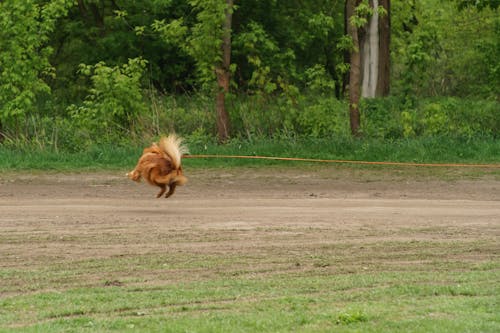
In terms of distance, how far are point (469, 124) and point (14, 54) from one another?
35.9ft

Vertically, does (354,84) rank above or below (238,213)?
above

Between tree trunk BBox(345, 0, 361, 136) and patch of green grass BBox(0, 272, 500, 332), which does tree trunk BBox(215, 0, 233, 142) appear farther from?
patch of green grass BBox(0, 272, 500, 332)

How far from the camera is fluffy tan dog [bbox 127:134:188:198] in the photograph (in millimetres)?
13812

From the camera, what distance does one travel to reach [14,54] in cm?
2236

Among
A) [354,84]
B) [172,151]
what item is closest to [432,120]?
[354,84]

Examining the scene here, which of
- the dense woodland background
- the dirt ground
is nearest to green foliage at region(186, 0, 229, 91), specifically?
the dense woodland background

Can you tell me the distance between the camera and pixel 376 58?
30625 millimetres

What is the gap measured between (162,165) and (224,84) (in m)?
9.73

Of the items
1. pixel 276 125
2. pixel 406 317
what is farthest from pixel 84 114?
pixel 406 317

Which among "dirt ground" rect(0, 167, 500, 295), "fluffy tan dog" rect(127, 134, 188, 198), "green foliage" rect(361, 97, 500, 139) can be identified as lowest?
"dirt ground" rect(0, 167, 500, 295)

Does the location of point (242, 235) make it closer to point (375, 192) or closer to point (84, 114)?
point (375, 192)

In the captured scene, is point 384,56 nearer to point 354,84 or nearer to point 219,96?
point 354,84

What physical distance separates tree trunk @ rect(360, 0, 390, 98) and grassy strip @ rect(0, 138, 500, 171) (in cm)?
879

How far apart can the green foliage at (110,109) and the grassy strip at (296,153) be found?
→ 114 centimetres
